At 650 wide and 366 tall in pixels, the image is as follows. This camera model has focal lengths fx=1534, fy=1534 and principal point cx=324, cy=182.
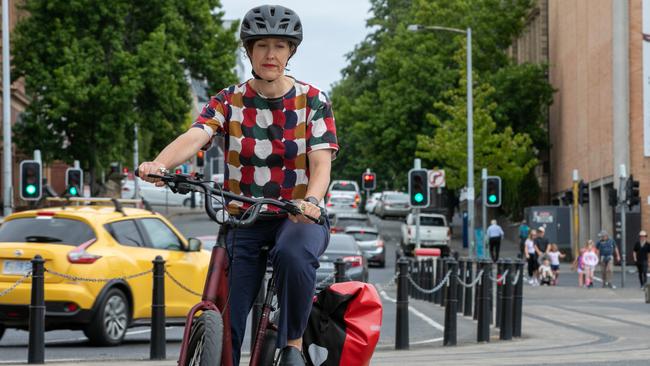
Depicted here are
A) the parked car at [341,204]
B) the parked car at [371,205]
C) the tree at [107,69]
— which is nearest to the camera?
the tree at [107,69]

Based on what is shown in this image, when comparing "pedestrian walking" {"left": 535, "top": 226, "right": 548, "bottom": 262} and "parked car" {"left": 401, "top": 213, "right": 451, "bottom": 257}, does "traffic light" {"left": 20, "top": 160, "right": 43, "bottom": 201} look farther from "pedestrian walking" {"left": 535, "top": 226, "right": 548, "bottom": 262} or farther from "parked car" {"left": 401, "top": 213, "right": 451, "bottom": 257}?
"parked car" {"left": 401, "top": 213, "right": 451, "bottom": 257}

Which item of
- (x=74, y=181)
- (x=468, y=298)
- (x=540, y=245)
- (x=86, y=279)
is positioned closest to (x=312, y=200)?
(x=86, y=279)

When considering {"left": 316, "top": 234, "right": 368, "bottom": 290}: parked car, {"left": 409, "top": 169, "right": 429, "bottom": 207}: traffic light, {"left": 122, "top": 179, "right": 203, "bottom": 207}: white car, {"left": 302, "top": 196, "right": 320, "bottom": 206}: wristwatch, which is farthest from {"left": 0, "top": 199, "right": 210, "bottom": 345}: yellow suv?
{"left": 122, "top": 179, "right": 203, "bottom": 207}: white car

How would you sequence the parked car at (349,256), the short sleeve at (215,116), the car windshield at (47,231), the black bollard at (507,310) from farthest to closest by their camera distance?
the parked car at (349,256), the black bollard at (507,310), the car windshield at (47,231), the short sleeve at (215,116)

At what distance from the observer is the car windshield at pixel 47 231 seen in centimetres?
1589

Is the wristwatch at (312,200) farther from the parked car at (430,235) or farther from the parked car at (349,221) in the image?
the parked car at (430,235)

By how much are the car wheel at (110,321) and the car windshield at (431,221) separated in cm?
4487

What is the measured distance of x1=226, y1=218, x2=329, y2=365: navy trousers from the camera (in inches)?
248

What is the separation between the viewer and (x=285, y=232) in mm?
6332

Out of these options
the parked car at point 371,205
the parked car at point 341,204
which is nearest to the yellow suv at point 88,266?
the parked car at point 341,204

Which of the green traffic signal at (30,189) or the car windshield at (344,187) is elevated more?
the car windshield at (344,187)

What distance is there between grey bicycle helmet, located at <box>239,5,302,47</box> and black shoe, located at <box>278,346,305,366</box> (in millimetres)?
1306

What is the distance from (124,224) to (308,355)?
10209 mm

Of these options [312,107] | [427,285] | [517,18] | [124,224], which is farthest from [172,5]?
[312,107]
